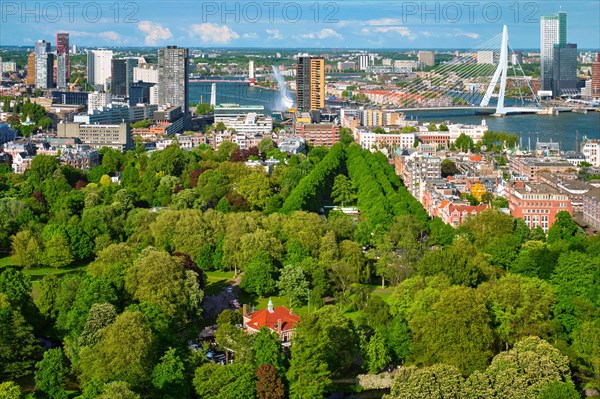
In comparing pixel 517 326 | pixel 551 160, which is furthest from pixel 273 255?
pixel 551 160

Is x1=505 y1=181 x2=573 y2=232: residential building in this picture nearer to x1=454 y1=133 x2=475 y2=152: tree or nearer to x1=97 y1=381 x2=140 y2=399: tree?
x1=97 y1=381 x2=140 y2=399: tree

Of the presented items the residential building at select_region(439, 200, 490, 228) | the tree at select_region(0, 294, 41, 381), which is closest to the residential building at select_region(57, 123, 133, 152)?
the residential building at select_region(439, 200, 490, 228)

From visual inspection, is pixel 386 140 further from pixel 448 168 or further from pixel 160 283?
pixel 160 283

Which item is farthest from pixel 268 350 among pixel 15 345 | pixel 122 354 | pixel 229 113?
pixel 229 113

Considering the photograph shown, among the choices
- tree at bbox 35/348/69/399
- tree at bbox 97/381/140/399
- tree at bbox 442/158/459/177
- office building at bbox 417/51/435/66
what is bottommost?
tree at bbox 35/348/69/399

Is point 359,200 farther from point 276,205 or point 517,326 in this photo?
point 517,326

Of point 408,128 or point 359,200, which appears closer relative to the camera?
point 359,200

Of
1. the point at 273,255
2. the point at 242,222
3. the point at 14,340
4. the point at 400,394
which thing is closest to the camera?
the point at 400,394
